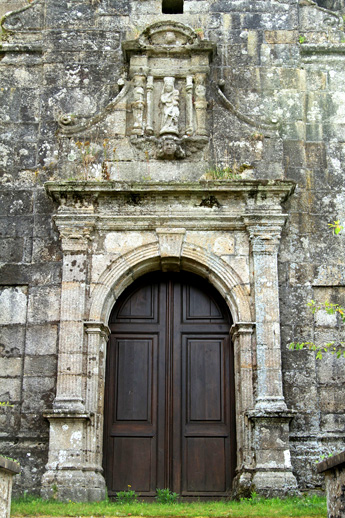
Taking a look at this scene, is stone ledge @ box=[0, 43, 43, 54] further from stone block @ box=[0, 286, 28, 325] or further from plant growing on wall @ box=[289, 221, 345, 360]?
plant growing on wall @ box=[289, 221, 345, 360]

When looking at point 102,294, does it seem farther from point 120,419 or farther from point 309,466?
point 309,466

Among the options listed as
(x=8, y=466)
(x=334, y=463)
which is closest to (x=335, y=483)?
(x=334, y=463)

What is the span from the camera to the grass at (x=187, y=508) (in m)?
7.26

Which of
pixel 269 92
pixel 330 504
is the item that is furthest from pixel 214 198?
pixel 330 504

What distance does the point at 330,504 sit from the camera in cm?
648

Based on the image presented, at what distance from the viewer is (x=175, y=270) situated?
9.41 m

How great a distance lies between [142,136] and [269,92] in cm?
185

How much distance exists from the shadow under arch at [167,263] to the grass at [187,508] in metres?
2.11

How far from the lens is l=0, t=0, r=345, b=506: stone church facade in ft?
28.3

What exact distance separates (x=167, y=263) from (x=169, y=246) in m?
0.25

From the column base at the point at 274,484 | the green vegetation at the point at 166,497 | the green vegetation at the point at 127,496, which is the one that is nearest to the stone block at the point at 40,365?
the green vegetation at the point at 127,496

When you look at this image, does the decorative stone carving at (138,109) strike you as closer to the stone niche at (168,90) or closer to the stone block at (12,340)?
the stone niche at (168,90)

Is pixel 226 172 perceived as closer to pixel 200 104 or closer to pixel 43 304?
pixel 200 104

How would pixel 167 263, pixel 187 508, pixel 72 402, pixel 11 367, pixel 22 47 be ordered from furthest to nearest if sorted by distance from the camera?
pixel 22 47
pixel 167 263
pixel 11 367
pixel 72 402
pixel 187 508
